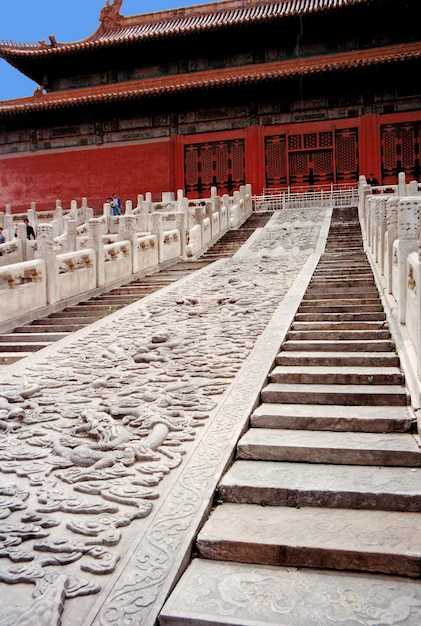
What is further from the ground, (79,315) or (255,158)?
(255,158)

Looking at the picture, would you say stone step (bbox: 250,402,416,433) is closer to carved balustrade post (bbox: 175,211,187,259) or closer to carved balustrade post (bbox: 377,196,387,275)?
carved balustrade post (bbox: 377,196,387,275)

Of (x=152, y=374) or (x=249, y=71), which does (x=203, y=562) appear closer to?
(x=152, y=374)

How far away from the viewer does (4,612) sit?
95.8 inches

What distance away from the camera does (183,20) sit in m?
26.6

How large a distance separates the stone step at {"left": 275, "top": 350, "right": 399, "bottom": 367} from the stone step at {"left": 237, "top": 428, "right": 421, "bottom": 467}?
128 cm

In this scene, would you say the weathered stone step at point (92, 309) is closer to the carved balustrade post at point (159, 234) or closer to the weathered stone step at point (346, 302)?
the weathered stone step at point (346, 302)

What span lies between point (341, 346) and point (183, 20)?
24.8m

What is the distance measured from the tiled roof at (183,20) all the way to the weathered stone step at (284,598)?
75.2ft

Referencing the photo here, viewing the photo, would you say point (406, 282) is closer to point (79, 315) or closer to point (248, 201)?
point (79, 315)

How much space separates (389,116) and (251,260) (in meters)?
11.9

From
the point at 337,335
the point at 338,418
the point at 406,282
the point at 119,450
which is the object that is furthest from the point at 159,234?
A: the point at 119,450

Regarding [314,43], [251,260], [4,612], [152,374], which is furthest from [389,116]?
[4,612]

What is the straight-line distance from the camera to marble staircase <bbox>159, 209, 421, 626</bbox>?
8.27ft

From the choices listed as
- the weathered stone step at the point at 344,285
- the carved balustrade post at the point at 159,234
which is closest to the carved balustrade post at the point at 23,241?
the carved balustrade post at the point at 159,234
